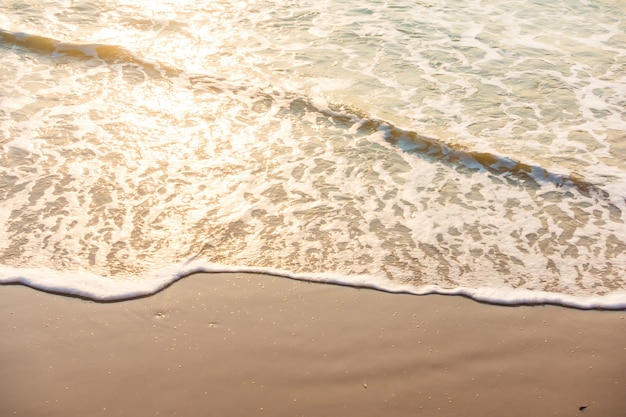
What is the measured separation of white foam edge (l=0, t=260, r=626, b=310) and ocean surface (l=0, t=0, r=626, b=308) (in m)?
0.01

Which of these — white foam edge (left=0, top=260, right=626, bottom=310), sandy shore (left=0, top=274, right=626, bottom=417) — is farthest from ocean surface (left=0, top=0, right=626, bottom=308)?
sandy shore (left=0, top=274, right=626, bottom=417)

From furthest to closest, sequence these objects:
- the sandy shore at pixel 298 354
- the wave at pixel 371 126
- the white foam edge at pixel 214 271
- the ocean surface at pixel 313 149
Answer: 1. the wave at pixel 371 126
2. the ocean surface at pixel 313 149
3. the white foam edge at pixel 214 271
4. the sandy shore at pixel 298 354

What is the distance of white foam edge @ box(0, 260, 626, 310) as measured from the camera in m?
3.72

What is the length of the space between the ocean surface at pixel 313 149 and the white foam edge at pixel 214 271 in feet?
0.04

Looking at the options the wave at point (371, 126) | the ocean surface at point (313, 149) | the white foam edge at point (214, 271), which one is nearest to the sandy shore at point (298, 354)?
the white foam edge at point (214, 271)

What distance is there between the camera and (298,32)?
798 centimetres

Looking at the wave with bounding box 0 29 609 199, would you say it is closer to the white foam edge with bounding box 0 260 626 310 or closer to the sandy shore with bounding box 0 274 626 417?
the white foam edge with bounding box 0 260 626 310

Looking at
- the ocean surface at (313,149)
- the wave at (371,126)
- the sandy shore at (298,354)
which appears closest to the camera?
the sandy shore at (298,354)

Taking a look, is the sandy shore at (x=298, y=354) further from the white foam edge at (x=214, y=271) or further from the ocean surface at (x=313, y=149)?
the ocean surface at (x=313, y=149)

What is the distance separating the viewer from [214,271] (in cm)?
389

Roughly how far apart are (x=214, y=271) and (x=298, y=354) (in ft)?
2.91

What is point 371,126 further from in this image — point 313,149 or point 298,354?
point 298,354

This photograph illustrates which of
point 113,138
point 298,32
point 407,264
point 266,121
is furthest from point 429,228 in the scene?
point 298,32

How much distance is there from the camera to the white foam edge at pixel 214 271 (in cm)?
372
